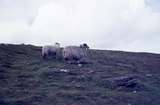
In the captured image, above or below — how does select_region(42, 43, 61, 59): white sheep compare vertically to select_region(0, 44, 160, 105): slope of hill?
above

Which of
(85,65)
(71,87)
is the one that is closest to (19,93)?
(71,87)

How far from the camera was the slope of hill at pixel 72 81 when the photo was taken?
67.1 feet

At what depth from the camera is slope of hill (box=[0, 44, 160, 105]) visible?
2044 centimetres

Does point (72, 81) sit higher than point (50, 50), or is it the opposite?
point (50, 50)

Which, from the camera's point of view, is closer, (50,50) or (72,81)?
(72,81)

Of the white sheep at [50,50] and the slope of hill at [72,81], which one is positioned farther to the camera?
the white sheep at [50,50]

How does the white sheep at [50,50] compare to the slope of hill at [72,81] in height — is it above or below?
above

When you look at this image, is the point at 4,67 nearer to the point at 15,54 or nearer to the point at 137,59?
the point at 15,54

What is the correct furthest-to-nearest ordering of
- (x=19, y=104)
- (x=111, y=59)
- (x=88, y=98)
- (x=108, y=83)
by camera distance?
(x=111, y=59) < (x=108, y=83) < (x=88, y=98) < (x=19, y=104)

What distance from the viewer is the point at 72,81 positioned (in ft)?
79.5

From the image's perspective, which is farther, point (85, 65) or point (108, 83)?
point (85, 65)

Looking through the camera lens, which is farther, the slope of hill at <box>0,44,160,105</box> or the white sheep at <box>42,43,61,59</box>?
the white sheep at <box>42,43,61,59</box>

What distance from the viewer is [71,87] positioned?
74.5 ft

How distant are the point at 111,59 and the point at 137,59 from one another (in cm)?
341
